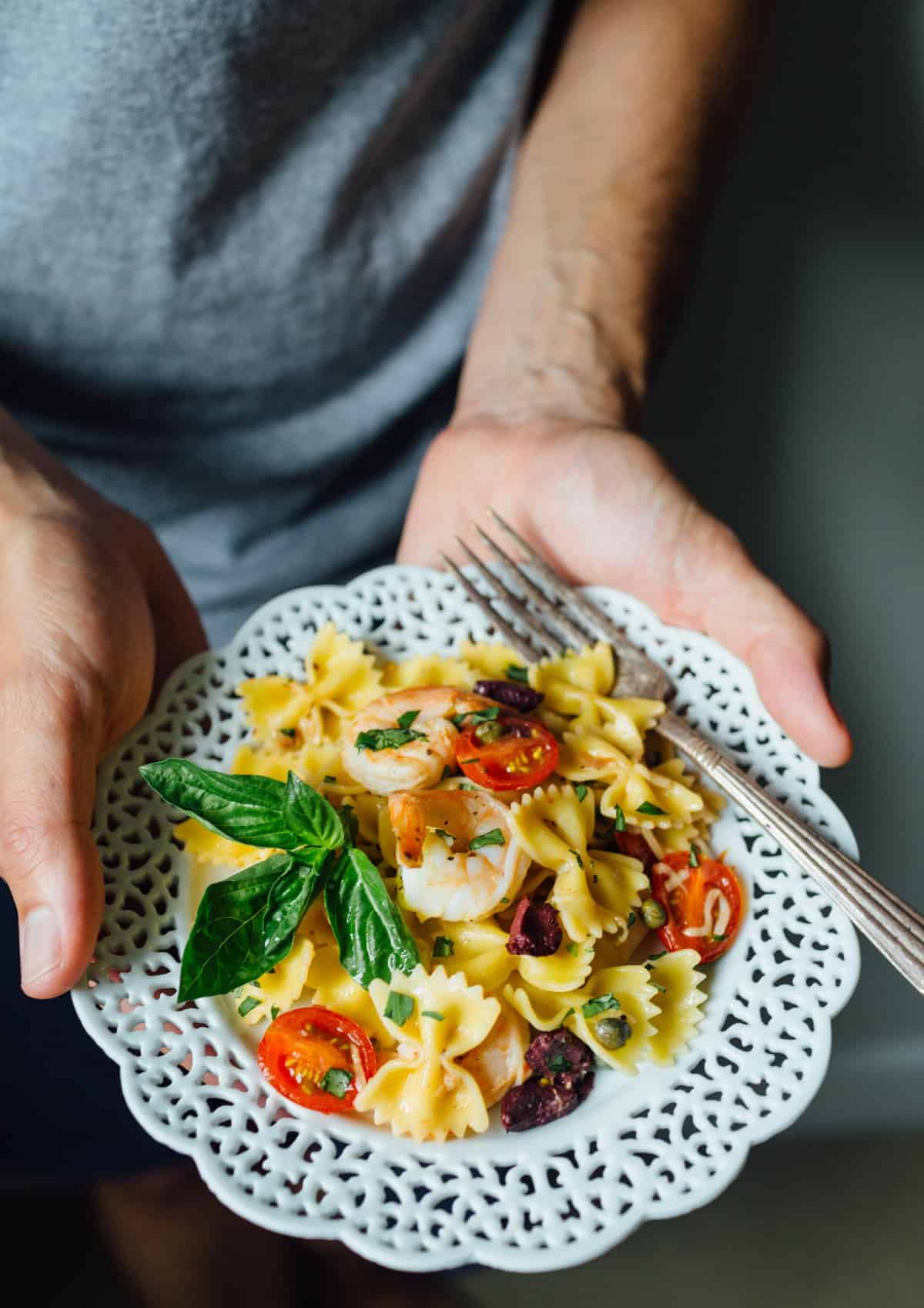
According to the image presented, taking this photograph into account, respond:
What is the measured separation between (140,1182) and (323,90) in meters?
3.33

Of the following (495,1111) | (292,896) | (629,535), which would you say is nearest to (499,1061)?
(495,1111)

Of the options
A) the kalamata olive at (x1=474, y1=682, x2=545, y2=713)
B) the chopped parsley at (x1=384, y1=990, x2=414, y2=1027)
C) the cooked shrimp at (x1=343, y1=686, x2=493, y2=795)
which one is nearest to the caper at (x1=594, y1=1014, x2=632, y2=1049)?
the chopped parsley at (x1=384, y1=990, x2=414, y2=1027)

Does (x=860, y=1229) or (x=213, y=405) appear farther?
(x=860, y=1229)

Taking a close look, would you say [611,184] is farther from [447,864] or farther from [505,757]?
[447,864]

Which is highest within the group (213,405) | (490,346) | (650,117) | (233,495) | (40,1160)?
(650,117)

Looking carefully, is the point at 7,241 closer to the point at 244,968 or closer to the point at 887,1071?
the point at 244,968

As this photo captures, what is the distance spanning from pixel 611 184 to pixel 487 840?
2.60 meters

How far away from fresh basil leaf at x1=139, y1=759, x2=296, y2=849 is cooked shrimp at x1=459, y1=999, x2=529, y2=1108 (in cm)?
53

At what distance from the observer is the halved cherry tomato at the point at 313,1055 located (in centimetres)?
214

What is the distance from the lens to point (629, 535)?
3.03m

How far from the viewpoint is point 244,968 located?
7.23ft

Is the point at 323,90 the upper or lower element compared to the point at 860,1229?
upper

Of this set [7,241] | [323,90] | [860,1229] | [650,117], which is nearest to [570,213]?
[650,117]

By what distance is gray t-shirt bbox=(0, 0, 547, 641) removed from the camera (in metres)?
3.15
